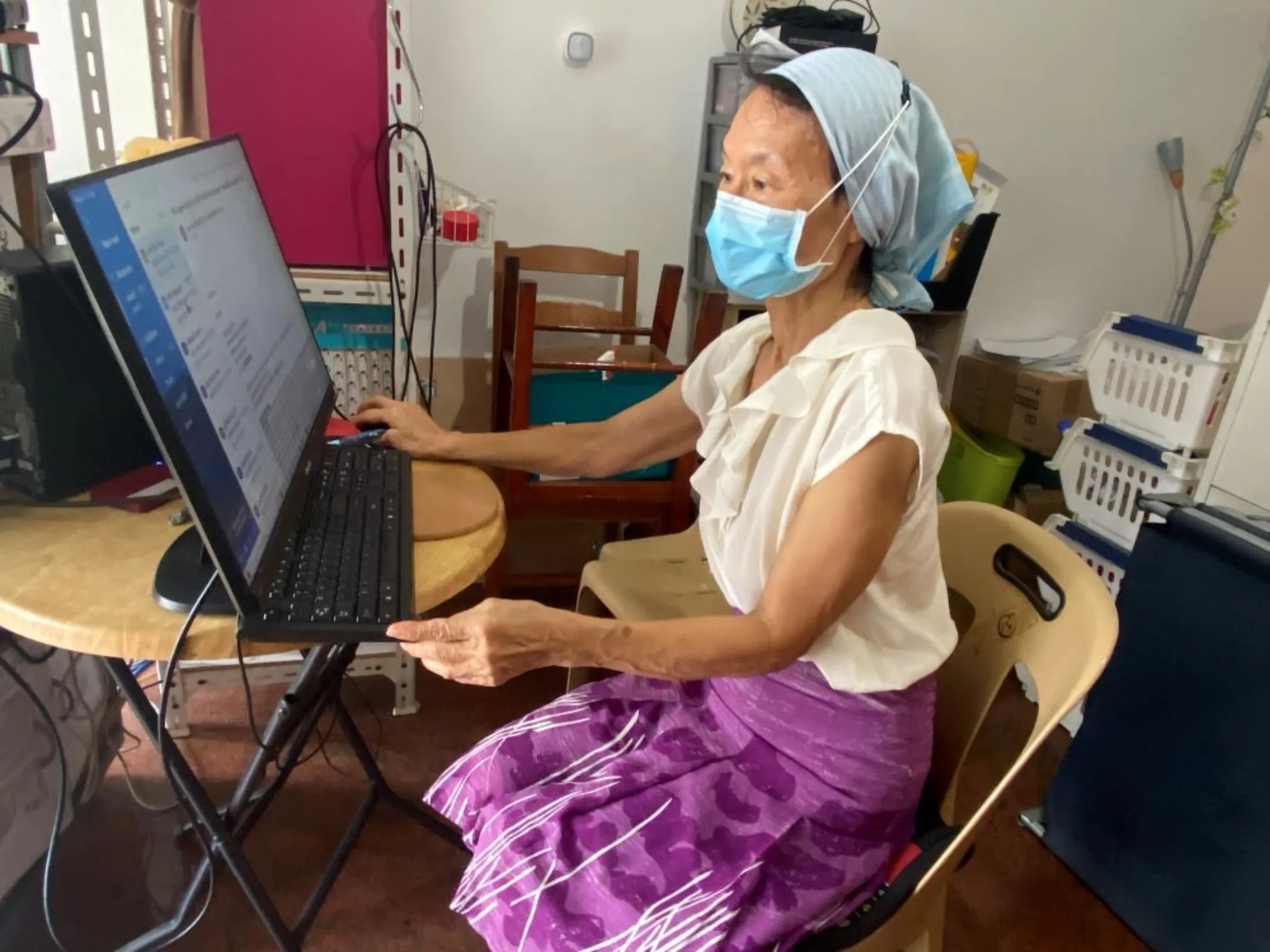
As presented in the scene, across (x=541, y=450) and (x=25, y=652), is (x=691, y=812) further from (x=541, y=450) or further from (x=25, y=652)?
(x=25, y=652)

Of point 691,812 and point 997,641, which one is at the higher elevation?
point 997,641

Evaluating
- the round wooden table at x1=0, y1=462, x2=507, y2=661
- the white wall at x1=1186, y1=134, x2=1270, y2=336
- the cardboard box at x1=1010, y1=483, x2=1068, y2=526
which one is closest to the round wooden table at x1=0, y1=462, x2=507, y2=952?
the round wooden table at x1=0, y1=462, x2=507, y2=661

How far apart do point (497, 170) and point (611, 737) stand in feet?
5.18

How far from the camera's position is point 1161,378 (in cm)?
185

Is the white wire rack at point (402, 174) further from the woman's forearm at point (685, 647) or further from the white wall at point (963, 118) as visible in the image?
the woman's forearm at point (685, 647)

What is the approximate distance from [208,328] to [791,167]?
0.63m

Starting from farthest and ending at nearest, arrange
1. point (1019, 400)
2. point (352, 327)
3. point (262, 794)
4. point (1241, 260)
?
1. point (1241, 260)
2. point (1019, 400)
3. point (352, 327)
4. point (262, 794)

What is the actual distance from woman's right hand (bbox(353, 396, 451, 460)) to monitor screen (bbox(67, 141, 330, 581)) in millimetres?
167

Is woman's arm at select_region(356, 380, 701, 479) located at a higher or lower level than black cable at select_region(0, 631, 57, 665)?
higher

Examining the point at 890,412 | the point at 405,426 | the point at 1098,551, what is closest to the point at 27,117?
the point at 405,426

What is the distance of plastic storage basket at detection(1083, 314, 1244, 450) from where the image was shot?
1735mm

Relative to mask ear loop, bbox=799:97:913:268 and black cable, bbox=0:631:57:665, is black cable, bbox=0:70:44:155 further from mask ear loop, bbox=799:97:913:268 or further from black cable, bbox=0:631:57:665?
mask ear loop, bbox=799:97:913:268

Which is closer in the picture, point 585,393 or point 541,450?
point 541,450

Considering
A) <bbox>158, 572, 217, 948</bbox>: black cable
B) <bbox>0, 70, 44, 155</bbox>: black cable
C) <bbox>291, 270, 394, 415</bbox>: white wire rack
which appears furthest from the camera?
<bbox>291, 270, 394, 415</bbox>: white wire rack
